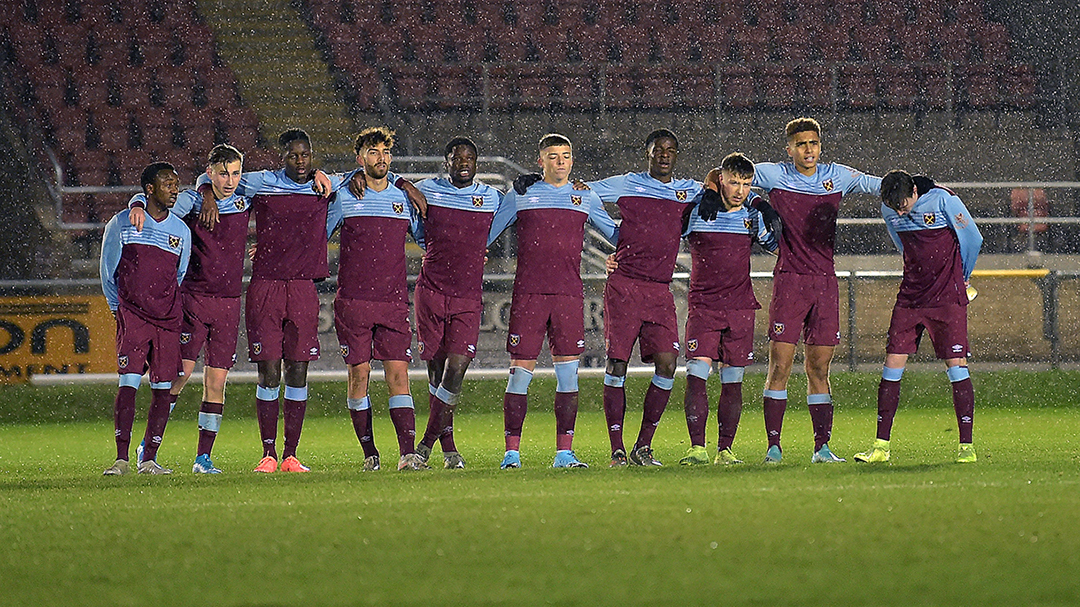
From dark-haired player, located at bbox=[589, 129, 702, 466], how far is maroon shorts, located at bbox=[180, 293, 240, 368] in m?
1.94

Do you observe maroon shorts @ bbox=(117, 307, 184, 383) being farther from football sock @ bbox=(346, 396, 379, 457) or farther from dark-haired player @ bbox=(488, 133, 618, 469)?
dark-haired player @ bbox=(488, 133, 618, 469)

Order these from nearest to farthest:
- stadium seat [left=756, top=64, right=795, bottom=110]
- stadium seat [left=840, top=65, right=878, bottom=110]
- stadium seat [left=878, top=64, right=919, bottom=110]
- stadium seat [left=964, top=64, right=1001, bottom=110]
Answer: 1. stadium seat [left=756, top=64, right=795, bottom=110]
2. stadium seat [left=964, top=64, right=1001, bottom=110]
3. stadium seat [left=840, top=65, right=878, bottom=110]
4. stadium seat [left=878, top=64, right=919, bottom=110]

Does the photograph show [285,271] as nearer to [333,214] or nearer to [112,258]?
[333,214]

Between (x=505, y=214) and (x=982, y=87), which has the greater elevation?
(x=982, y=87)

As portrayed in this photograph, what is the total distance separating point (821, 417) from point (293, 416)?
103 inches

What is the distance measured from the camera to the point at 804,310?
281 inches

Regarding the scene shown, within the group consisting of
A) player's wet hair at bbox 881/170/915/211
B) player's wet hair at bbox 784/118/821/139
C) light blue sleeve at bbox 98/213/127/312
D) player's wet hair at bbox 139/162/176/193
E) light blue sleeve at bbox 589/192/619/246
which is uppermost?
player's wet hair at bbox 784/118/821/139

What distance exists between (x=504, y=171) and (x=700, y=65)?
12.2 ft

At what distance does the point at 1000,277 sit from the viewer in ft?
41.5

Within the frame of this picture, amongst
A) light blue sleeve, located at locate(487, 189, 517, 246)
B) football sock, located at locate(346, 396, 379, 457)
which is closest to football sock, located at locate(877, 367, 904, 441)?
light blue sleeve, located at locate(487, 189, 517, 246)

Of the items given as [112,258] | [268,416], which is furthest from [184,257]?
[268,416]

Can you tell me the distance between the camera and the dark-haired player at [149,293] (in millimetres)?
7027

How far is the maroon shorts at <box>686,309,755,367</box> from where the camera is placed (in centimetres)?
713

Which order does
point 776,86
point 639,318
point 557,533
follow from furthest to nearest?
1. point 776,86
2. point 639,318
3. point 557,533
